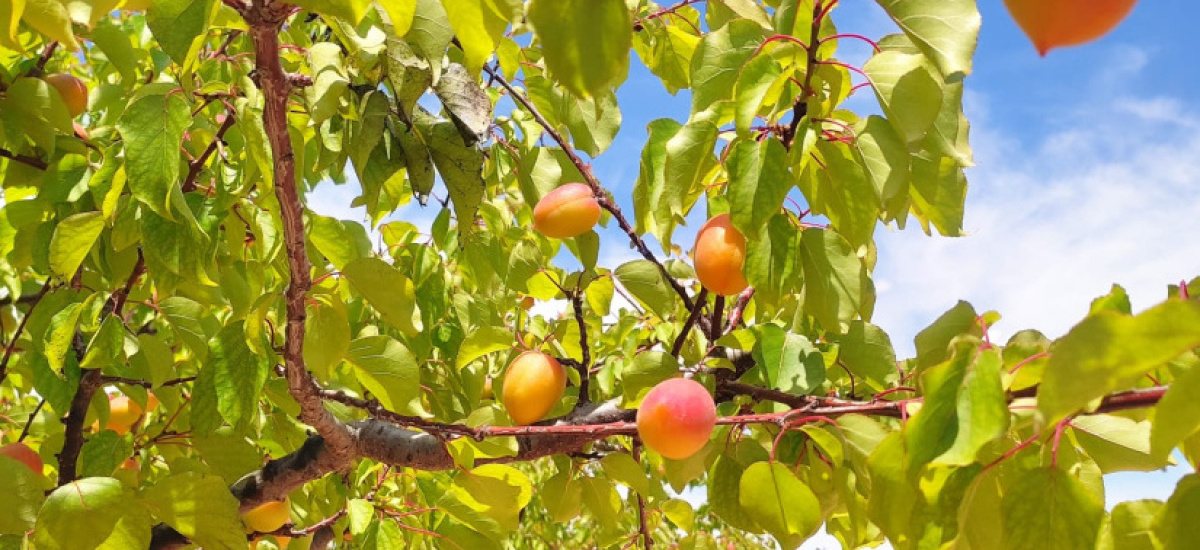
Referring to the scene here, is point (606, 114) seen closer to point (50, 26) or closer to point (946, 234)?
point (946, 234)

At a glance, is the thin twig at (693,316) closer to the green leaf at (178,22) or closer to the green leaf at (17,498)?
the green leaf at (178,22)

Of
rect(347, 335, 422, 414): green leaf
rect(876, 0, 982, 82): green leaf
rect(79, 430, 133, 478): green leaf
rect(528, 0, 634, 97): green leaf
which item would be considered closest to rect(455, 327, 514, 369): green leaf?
rect(347, 335, 422, 414): green leaf

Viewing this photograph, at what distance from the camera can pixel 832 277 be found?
103 centimetres

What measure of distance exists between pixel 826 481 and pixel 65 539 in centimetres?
96

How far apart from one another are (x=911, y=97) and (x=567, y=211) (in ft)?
1.87

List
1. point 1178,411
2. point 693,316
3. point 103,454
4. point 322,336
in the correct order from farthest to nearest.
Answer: point 103,454, point 693,316, point 322,336, point 1178,411

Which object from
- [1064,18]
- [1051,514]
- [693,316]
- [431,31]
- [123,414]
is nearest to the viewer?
[1064,18]

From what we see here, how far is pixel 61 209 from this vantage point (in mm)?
1492

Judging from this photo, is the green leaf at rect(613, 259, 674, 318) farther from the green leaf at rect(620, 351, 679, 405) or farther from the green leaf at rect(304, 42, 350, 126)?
the green leaf at rect(304, 42, 350, 126)

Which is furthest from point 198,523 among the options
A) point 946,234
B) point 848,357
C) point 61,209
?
point 946,234

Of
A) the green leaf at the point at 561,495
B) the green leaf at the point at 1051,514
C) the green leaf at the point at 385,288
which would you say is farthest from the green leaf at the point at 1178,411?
the green leaf at the point at 561,495

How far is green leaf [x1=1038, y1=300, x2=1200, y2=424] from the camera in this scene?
499 millimetres

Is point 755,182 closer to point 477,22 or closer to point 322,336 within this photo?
point 477,22

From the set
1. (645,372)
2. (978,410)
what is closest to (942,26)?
(978,410)
